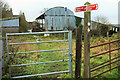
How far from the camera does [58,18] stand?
766 inches

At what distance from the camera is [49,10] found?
766 inches

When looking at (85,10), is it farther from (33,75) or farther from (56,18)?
(56,18)

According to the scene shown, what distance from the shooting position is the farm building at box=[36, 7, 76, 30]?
18.9 meters

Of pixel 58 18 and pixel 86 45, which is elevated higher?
pixel 58 18

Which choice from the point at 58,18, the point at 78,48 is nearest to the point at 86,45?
the point at 78,48

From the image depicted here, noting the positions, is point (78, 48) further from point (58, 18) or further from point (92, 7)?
point (58, 18)

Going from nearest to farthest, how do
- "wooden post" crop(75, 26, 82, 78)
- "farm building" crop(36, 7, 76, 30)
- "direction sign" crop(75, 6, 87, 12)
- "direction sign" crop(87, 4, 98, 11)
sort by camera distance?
"direction sign" crop(87, 4, 98, 11), "direction sign" crop(75, 6, 87, 12), "wooden post" crop(75, 26, 82, 78), "farm building" crop(36, 7, 76, 30)

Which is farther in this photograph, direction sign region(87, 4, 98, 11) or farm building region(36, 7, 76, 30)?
farm building region(36, 7, 76, 30)

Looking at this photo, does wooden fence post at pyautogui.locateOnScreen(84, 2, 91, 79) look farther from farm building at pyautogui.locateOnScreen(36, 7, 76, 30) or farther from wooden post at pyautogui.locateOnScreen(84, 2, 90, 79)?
farm building at pyautogui.locateOnScreen(36, 7, 76, 30)

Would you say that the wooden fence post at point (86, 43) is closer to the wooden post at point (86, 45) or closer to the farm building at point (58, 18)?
the wooden post at point (86, 45)

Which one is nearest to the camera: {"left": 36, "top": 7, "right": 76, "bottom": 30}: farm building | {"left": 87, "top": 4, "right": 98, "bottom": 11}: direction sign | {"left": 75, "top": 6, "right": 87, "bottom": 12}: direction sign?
{"left": 87, "top": 4, "right": 98, "bottom": 11}: direction sign

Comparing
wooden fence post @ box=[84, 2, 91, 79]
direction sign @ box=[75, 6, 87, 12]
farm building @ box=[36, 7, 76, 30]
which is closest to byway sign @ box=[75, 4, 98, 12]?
direction sign @ box=[75, 6, 87, 12]

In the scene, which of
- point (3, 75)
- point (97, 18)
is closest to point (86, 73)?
point (3, 75)

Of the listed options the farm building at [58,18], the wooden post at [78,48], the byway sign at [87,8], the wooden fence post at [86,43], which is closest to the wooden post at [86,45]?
the wooden fence post at [86,43]
